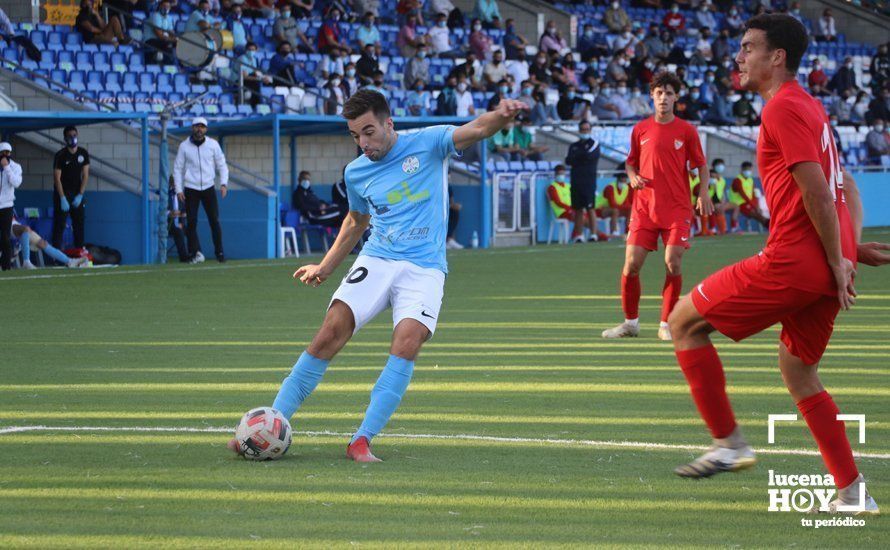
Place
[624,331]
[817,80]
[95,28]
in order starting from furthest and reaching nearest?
[817,80], [95,28], [624,331]

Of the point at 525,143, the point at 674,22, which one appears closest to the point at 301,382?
the point at 525,143

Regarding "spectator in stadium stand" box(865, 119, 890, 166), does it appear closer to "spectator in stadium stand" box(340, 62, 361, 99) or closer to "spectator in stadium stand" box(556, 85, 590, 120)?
"spectator in stadium stand" box(556, 85, 590, 120)

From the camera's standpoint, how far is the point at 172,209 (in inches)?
960

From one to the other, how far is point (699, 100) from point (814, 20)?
12155 millimetres

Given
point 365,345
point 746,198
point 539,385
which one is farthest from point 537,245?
point 539,385

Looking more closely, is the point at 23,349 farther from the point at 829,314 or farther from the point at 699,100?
the point at 699,100

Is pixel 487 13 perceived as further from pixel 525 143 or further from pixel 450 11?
pixel 525 143

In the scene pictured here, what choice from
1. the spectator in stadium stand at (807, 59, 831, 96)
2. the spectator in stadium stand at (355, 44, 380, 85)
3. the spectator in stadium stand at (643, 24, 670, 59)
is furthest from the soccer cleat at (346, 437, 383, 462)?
the spectator in stadium stand at (807, 59, 831, 96)

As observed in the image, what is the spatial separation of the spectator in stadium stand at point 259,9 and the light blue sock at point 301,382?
2553 centimetres

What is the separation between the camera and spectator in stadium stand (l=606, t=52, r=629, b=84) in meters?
37.5

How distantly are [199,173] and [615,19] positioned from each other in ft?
72.0

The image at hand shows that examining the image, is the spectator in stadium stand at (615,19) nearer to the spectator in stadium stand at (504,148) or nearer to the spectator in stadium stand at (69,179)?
the spectator in stadium stand at (504,148)

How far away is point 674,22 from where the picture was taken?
1706 inches

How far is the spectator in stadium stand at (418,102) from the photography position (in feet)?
99.9
